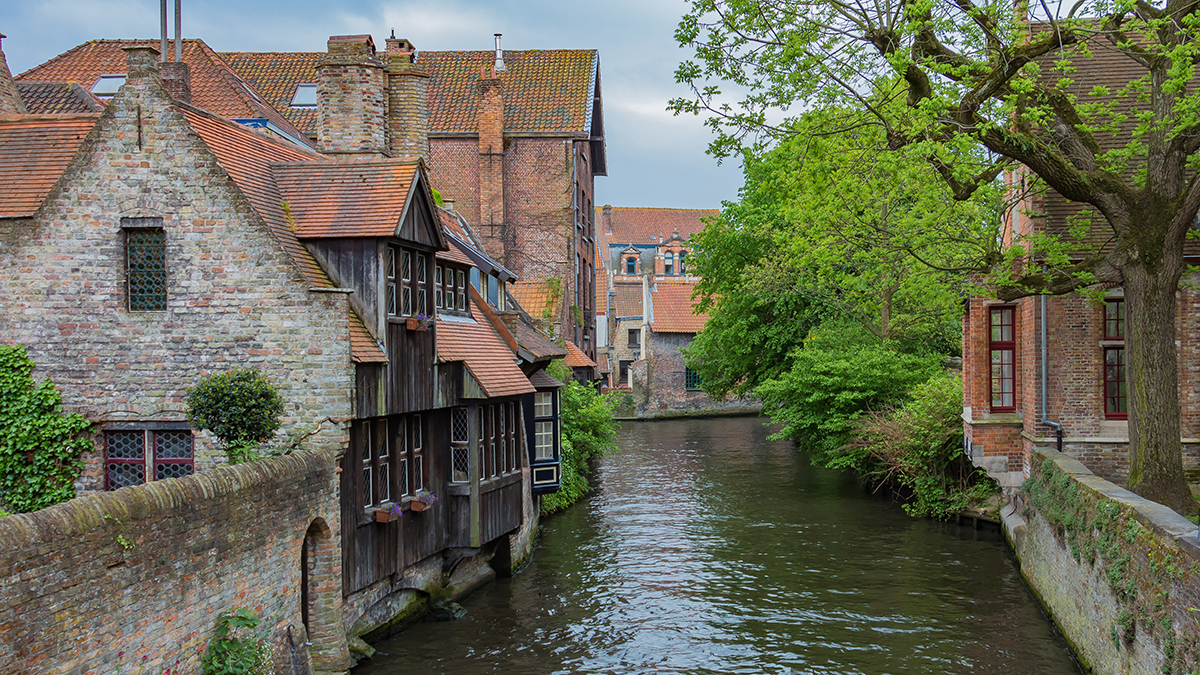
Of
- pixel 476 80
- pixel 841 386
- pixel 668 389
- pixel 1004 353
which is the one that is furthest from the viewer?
pixel 668 389

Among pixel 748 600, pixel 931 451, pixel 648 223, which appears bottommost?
pixel 748 600

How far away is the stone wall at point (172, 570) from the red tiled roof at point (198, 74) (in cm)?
1835

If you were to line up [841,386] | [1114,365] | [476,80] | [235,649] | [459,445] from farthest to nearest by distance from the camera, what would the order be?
1. [476,80]
2. [841,386]
3. [1114,365]
4. [459,445]
5. [235,649]

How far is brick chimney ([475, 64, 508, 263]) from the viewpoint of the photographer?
34344mm

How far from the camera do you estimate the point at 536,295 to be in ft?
107

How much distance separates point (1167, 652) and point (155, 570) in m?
8.84

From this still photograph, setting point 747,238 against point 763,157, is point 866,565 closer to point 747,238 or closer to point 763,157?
point 763,157

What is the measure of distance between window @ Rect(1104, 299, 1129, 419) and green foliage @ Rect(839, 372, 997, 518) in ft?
17.2

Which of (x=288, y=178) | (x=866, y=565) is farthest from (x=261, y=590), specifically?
(x=866, y=565)

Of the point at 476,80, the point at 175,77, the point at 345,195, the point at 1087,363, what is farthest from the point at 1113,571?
the point at 476,80

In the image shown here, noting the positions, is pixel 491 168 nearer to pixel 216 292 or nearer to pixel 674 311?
pixel 216 292

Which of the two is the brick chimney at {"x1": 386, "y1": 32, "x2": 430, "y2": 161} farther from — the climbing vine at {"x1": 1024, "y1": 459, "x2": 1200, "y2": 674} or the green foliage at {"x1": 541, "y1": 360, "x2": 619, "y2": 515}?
the climbing vine at {"x1": 1024, "y1": 459, "x2": 1200, "y2": 674}

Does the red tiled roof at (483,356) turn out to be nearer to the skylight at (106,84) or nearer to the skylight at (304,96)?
the skylight at (106,84)

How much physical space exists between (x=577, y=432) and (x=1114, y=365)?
1322 cm
